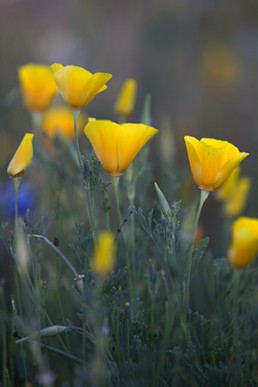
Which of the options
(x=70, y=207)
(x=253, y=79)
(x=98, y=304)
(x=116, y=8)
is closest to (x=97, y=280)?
(x=98, y=304)

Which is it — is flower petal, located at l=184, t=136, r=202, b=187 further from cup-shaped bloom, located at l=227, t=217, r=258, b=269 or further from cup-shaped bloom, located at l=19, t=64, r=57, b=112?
cup-shaped bloom, located at l=19, t=64, r=57, b=112

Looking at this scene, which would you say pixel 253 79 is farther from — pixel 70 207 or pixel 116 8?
pixel 116 8

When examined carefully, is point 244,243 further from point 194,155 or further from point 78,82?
point 78,82

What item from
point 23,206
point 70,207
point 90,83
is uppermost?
point 90,83

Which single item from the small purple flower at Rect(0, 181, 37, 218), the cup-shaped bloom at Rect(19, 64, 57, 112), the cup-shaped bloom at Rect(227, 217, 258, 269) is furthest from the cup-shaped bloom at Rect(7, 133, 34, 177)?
the small purple flower at Rect(0, 181, 37, 218)

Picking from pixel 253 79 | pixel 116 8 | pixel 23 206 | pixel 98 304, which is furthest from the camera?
pixel 116 8

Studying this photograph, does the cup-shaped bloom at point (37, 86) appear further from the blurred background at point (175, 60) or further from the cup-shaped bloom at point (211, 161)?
the blurred background at point (175, 60)

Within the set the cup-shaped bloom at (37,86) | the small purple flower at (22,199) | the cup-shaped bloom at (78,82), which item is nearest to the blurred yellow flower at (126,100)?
the cup-shaped bloom at (37,86)
